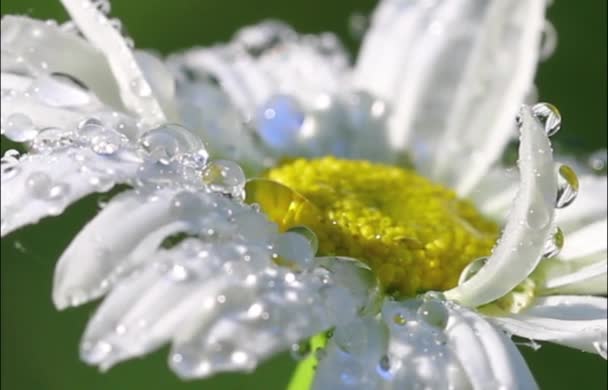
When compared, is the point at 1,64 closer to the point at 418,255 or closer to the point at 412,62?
the point at 418,255

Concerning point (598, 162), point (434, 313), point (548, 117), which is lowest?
point (434, 313)

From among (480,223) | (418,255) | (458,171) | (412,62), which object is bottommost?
(418,255)

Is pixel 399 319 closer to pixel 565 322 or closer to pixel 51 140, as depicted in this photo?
pixel 565 322

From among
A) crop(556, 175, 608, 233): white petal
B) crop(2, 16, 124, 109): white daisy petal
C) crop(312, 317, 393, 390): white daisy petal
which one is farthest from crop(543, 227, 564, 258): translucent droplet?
crop(2, 16, 124, 109): white daisy petal

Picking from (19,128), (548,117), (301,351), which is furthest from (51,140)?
(548,117)

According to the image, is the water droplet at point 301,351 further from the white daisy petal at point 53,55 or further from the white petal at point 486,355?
the white daisy petal at point 53,55

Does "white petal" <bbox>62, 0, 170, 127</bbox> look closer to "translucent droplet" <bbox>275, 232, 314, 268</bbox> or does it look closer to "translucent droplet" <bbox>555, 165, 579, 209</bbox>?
"translucent droplet" <bbox>275, 232, 314, 268</bbox>

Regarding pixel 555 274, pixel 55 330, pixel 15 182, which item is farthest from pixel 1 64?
pixel 55 330
